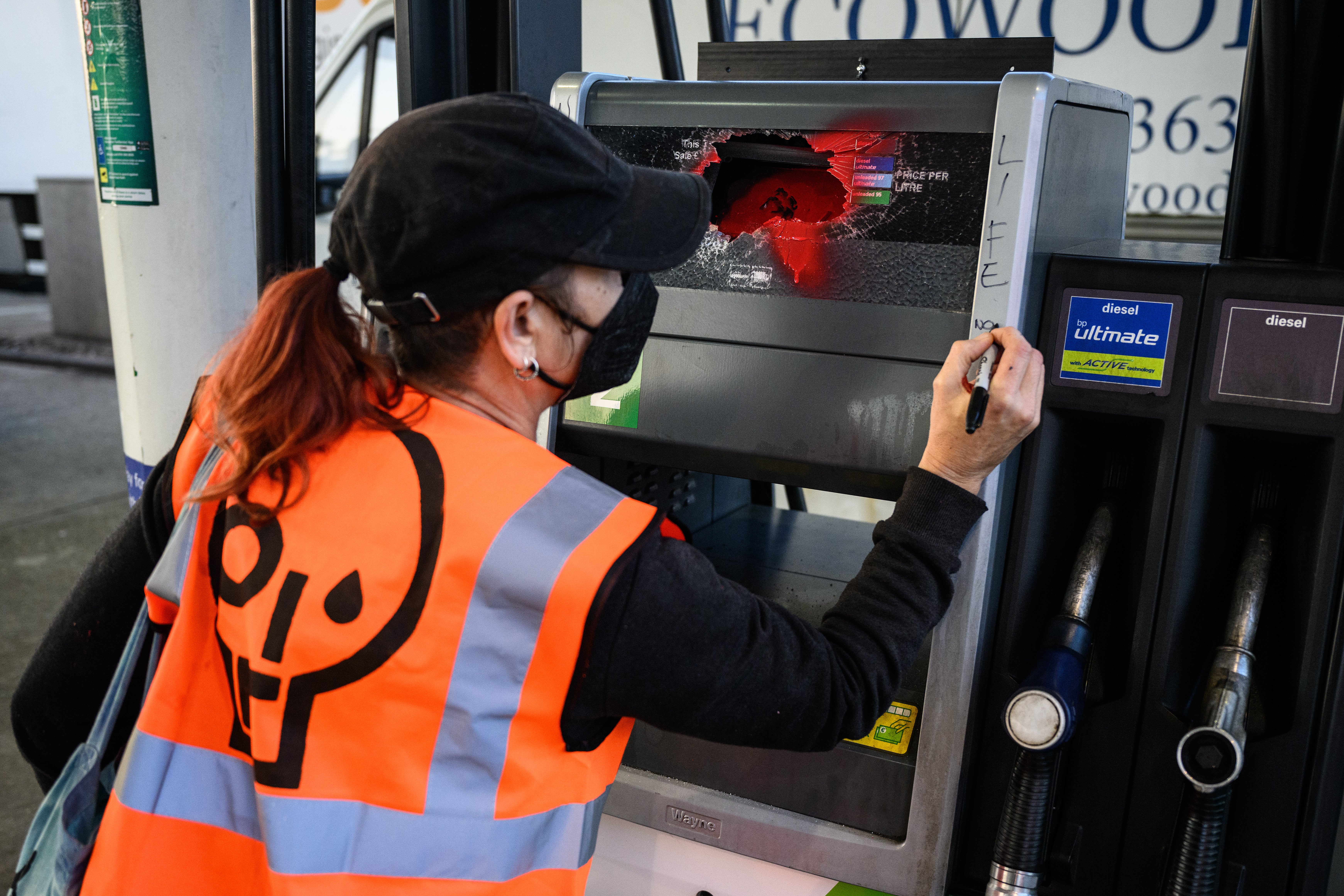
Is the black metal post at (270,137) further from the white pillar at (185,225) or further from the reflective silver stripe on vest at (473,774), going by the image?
the reflective silver stripe on vest at (473,774)

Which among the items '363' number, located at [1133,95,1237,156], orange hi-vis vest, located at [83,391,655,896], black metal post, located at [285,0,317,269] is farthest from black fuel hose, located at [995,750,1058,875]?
'363' number, located at [1133,95,1237,156]

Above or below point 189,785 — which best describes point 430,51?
above

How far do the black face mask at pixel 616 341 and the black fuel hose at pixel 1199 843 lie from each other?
2.47ft

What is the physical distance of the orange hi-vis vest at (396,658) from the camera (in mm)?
898

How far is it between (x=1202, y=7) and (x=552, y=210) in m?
4.01

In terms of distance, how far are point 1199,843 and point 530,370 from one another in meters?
0.85

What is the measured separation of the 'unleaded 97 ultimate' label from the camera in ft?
3.77

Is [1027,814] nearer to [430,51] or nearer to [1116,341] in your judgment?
[1116,341]

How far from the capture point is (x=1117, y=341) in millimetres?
1169

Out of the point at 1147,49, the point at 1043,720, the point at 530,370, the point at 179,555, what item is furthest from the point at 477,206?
the point at 1147,49

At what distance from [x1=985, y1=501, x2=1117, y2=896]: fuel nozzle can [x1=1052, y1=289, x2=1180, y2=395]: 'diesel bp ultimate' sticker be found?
179 millimetres

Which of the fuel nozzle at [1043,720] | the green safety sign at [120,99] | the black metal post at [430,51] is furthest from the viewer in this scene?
the green safety sign at [120,99]

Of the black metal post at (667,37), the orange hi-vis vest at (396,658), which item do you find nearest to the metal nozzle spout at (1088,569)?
the orange hi-vis vest at (396,658)

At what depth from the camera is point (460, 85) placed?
172 cm
